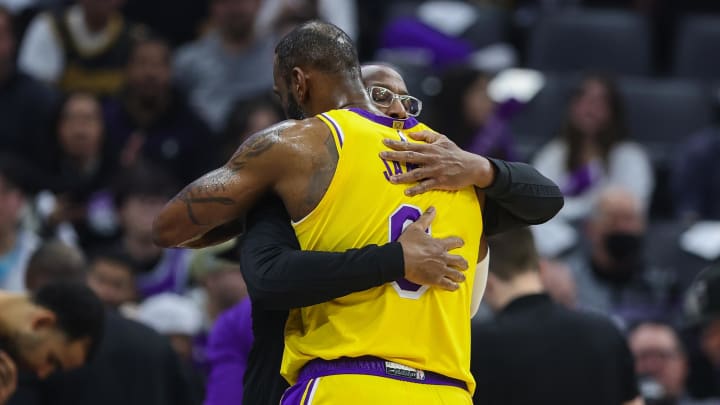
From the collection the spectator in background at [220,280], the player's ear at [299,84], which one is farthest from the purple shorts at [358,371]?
the spectator in background at [220,280]

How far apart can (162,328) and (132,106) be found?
9.28ft

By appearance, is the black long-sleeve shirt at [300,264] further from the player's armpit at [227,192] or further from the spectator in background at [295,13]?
the spectator in background at [295,13]

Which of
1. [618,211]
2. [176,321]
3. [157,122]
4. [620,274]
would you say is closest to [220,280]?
[176,321]

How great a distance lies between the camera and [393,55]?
10.2 meters

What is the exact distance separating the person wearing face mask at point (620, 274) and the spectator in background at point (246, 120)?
2.21 meters

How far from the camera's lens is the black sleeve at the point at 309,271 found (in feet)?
11.8

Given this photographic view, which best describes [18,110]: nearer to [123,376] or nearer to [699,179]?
[123,376]

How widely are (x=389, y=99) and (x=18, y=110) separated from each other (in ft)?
19.5

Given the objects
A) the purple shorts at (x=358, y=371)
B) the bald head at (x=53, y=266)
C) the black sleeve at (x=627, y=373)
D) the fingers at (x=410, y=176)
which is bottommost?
the bald head at (x=53, y=266)

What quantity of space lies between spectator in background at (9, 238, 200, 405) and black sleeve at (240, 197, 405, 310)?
1554 millimetres

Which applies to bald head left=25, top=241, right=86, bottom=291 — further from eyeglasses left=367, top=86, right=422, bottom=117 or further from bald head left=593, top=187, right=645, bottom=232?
bald head left=593, top=187, right=645, bottom=232

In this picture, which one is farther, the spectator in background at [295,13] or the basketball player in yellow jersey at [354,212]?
the spectator in background at [295,13]

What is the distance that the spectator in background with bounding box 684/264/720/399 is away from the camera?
6445 mm

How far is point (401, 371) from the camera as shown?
366cm
